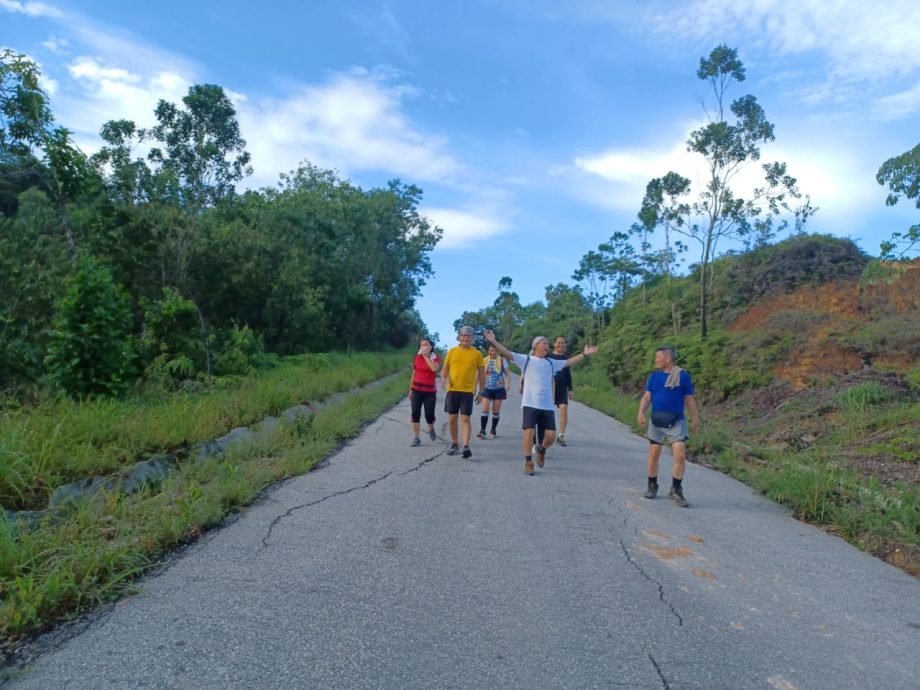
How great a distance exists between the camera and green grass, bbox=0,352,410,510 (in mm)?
5547

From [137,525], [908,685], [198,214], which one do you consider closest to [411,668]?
[908,685]

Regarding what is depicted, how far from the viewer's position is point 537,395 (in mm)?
8281

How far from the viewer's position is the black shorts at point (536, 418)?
324 inches

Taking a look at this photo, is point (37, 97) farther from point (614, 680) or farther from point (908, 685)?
point (908, 685)

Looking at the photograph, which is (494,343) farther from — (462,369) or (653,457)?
(653,457)

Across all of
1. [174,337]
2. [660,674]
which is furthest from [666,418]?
[174,337]

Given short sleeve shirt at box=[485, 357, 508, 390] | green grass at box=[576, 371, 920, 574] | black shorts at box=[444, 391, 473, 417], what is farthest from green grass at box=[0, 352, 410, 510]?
green grass at box=[576, 371, 920, 574]

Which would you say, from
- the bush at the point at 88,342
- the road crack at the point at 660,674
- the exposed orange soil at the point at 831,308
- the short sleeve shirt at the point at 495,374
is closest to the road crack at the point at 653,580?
the road crack at the point at 660,674

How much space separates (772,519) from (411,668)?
196 inches

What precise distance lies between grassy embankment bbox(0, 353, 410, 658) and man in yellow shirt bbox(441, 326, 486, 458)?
5.87 ft

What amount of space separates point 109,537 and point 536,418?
494 cm

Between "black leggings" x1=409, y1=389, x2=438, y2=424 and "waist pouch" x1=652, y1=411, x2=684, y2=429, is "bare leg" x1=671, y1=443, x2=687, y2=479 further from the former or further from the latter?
"black leggings" x1=409, y1=389, x2=438, y2=424

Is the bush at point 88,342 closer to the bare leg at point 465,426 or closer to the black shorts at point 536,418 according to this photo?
the bare leg at point 465,426

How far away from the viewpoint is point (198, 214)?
2273 cm
